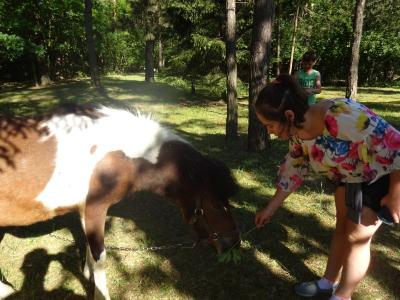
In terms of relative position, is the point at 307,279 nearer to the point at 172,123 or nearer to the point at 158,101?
the point at 172,123

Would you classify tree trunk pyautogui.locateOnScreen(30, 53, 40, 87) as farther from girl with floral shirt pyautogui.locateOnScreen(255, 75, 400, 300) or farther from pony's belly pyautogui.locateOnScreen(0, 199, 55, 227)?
girl with floral shirt pyautogui.locateOnScreen(255, 75, 400, 300)

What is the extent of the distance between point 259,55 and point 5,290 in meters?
5.27

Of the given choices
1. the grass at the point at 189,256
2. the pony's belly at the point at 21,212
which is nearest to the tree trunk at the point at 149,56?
the grass at the point at 189,256

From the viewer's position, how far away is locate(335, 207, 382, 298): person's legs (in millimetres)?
2473

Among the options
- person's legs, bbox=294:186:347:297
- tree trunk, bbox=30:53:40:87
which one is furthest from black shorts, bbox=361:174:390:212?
tree trunk, bbox=30:53:40:87

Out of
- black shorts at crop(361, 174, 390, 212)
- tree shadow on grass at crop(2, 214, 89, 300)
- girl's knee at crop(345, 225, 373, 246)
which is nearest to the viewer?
black shorts at crop(361, 174, 390, 212)

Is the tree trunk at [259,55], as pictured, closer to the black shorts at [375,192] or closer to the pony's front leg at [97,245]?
the pony's front leg at [97,245]

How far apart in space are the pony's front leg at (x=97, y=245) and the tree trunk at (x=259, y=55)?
4004 mm

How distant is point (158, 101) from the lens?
14516 mm

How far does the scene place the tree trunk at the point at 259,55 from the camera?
6395 mm

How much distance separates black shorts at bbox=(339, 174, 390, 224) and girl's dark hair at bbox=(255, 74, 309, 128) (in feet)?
2.07

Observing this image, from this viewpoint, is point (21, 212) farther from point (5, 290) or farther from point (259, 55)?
point (259, 55)

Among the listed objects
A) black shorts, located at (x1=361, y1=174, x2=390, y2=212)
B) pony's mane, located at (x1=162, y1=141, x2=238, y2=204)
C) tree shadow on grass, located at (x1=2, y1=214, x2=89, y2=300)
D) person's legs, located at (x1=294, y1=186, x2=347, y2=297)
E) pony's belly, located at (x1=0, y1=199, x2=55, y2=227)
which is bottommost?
tree shadow on grass, located at (x1=2, y1=214, x2=89, y2=300)

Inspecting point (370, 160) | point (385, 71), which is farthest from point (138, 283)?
point (385, 71)
